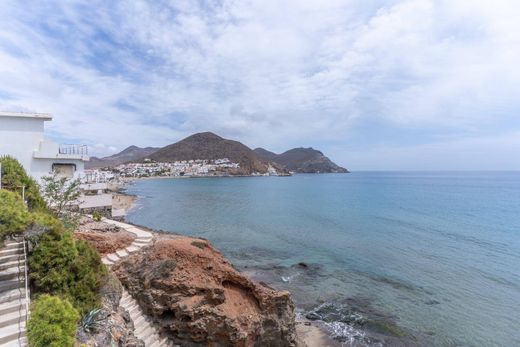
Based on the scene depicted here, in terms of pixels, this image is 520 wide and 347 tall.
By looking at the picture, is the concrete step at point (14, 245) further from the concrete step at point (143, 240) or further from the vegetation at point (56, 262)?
the concrete step at point (143, 240)

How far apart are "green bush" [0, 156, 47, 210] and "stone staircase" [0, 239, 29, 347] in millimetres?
6230

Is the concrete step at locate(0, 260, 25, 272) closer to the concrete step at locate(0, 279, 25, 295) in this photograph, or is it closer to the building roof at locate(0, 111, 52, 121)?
the concrete step at locate(0, 279, 25, 295)

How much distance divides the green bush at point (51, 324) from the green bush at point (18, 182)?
11.2 metres

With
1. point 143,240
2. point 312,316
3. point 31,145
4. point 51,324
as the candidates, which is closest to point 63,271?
point 51,324

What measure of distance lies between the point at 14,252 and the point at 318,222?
42.2 m

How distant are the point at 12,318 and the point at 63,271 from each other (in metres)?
1.74

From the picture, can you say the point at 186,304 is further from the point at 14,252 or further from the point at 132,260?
the point at 14,252

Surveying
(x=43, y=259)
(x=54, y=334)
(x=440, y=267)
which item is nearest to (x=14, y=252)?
(x=43, y=259)

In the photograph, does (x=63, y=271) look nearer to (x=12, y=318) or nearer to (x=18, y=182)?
(x=12, y=318)

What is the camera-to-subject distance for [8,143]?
2480cm

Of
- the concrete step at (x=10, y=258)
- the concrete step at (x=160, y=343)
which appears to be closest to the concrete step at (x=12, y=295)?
the concrete step at (x=10, y=258)

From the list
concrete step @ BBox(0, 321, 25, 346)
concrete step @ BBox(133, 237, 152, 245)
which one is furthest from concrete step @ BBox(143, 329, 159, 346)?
concrete step @ BBox(133, 237, 152, 245)

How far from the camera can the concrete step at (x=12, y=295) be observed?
913 cm

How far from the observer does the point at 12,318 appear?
846 cm
